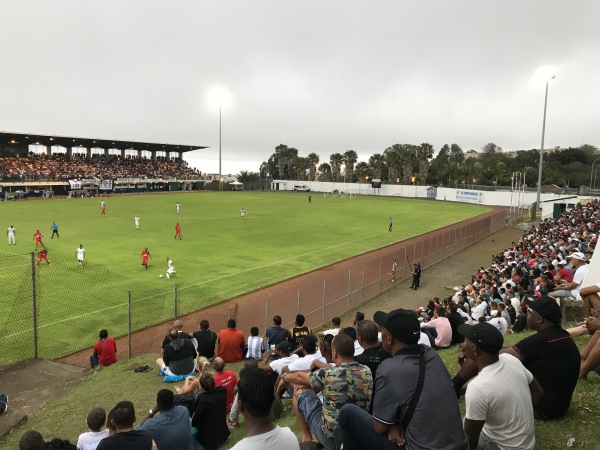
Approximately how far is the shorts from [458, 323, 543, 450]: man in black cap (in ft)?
5.22

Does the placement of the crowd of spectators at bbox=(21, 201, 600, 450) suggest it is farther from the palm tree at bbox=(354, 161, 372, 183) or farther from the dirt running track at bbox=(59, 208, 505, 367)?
the palm tree at bbox=(354, 161, 372, 183)

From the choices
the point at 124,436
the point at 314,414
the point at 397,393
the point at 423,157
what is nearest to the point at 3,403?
the point at 124,436

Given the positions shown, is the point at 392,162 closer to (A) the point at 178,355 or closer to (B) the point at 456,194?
(B) the point at 456,194

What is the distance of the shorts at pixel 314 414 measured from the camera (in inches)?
187

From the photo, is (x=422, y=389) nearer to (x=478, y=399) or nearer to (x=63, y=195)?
(x=478, y=399)

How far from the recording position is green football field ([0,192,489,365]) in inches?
663

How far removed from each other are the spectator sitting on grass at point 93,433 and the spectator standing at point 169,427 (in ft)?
2.17

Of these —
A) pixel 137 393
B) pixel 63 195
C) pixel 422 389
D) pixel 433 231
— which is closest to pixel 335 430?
pixel 422 389

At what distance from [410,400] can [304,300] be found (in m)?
17.2

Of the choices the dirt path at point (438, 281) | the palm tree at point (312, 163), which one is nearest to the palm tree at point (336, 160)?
the palm tree at point (312, 163)

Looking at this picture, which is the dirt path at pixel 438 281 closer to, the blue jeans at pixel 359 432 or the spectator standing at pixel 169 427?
the spectator standing at pixel 169 427

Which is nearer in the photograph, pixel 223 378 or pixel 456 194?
pixel 223 378

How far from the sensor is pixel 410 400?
3.54 m

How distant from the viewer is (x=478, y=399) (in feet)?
13.2
